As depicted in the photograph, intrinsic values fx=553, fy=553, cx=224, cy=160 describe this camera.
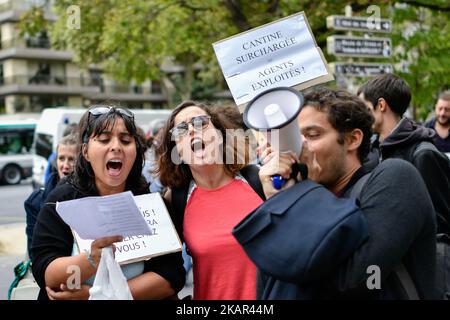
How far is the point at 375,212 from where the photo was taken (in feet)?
5.15

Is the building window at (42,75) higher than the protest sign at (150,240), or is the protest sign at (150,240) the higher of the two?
the building window at (42,75)

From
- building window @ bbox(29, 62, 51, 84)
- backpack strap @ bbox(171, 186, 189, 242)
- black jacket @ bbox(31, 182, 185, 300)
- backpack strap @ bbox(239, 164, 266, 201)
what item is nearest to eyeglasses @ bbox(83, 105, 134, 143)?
black jacket @ bbox(31, 182, 185, 300)

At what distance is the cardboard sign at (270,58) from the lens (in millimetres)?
2312

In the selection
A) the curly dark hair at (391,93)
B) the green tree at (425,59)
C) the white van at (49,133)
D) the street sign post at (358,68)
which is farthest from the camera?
the white van at (49,133)

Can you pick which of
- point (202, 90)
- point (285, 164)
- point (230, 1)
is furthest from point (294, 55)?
point (202, 90)

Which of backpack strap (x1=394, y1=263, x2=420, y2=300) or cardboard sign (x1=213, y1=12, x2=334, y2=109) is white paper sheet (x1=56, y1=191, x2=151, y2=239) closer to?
A: cardboard sign (x1=213, y1=12, x2=334, y2=109)

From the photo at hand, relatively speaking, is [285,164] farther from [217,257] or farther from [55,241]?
[55,241]

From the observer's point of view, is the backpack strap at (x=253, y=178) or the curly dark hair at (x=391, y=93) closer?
the backpack strap at (x=253, y=178)

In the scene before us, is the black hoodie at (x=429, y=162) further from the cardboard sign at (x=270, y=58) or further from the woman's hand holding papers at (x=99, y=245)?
the woman's hand holding papers at (x=99, y=245)

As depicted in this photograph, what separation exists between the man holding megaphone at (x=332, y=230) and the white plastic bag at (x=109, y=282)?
1.75ft

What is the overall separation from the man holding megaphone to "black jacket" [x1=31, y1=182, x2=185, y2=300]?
23.4 inches

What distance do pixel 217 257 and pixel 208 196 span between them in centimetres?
32

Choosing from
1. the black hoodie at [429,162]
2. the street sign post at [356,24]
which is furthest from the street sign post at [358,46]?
the black hoodie at [429,162]
